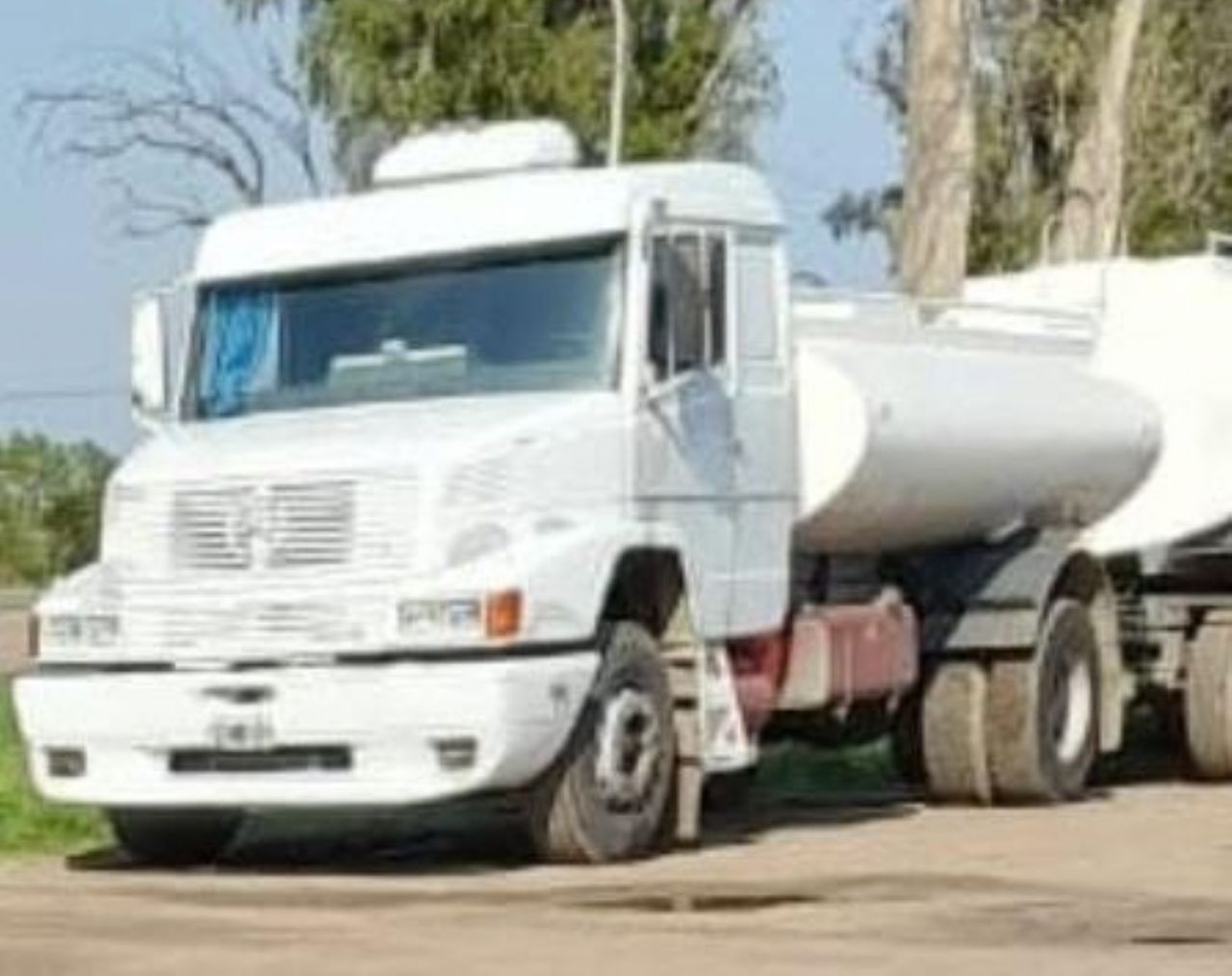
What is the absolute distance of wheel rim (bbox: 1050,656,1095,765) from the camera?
21.4 meters

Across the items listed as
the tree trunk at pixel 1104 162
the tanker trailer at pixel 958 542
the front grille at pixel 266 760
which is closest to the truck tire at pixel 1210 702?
the tanker trailer at pixel 958 542

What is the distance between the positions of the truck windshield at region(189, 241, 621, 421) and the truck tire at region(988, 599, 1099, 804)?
4.44 m

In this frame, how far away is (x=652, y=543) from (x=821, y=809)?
162 inches

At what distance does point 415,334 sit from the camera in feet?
58.9

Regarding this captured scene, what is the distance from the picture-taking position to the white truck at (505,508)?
1669cm

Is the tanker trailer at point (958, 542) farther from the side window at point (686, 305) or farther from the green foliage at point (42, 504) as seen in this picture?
the green foliage at point (42, 504)

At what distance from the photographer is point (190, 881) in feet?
56.4

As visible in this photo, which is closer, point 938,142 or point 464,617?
point 464,617

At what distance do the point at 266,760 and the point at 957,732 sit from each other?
17.9 feet

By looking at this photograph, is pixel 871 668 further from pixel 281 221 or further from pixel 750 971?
pixel 750 971

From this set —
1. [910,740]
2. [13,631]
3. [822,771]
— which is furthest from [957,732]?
[13,631]

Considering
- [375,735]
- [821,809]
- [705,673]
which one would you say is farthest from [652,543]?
[821,809]

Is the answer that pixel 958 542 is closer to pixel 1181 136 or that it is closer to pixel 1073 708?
pixel 1073 708

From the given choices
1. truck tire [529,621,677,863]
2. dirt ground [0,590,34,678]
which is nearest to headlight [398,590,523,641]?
truck tire [529,621,677,863]
